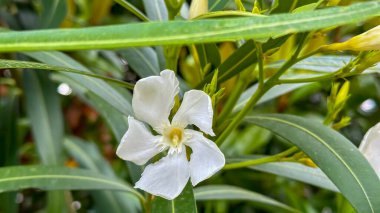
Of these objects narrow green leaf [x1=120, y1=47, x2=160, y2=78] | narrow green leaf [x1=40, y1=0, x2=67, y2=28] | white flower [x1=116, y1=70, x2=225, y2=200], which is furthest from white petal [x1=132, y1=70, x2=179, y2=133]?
narrow green leaf [x1=40, y1=0, x2=67, y2=28]

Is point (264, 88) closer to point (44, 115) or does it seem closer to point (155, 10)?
point (155, 10)

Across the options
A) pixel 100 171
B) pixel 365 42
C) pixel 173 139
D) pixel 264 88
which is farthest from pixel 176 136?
pixel 100 171

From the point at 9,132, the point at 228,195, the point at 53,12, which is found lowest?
the point at 228,195

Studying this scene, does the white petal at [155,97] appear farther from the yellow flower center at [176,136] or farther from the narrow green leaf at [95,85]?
the narrow green leaf at [95,85]

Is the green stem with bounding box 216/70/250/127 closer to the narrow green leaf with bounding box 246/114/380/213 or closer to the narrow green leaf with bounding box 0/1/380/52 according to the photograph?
the narrow green leaf with bounding box 246/114/380/213

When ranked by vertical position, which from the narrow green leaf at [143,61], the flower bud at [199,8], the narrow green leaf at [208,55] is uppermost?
the flower bud at [199,8]

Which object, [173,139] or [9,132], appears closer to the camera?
[173,139]

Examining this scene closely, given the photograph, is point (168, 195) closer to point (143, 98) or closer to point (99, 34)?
point (143, 98)

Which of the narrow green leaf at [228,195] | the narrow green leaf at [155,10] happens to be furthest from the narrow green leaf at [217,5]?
the narrow green leaf at [228,195]
